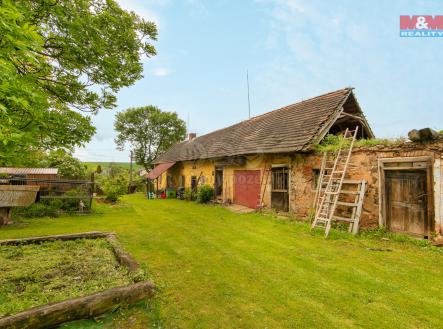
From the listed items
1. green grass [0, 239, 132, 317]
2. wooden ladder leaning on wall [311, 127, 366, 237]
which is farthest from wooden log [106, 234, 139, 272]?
wooden ladder leaning on wall [311, 127, 366, 237]

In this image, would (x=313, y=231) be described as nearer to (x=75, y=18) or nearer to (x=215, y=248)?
(x=215, y=248)

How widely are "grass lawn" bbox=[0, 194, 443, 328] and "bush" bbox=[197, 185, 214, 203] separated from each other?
7502 mm

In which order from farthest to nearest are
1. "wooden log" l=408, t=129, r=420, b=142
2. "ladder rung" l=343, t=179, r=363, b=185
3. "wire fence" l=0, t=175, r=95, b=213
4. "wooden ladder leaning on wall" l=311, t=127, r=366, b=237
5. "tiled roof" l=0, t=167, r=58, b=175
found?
"tiled roof" l=0, t=167, r=58, b=175, "wire fence" l=0, t=175, r=95, b=213, "ladder rung" l=343, t=179, r=363, b=185, "wooden ladder leaning on wall" l=311, t=127, r=366, b=237, "wooden log" l=408, t=129, r=420, b=142

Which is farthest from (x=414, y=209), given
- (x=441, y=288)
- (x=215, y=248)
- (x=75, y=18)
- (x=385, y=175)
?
(x=75, y=18)

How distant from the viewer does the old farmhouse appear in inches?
255

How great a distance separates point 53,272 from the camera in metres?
4.16

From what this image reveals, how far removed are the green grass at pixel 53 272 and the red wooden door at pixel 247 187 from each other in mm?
7789

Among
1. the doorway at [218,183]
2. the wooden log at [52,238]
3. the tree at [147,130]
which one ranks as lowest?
the wooden log at [52,238]

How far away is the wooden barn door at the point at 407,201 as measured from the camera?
21.3ft

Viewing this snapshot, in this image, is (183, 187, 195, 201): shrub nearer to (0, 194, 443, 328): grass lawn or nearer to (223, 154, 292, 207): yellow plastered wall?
(223, 154, 292, 207): yellow plastered wall

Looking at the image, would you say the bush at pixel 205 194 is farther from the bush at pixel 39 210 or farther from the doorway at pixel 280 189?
the bush at pixel 39 210

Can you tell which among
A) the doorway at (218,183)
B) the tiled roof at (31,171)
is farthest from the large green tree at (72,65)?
the doorway at (218,183)

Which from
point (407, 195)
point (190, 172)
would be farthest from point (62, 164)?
point (407, 195)

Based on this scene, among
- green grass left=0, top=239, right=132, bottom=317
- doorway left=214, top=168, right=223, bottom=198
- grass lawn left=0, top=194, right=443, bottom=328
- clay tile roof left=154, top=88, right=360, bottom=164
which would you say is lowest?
grass lawn left=0, top=194, right=443, bottom=328
